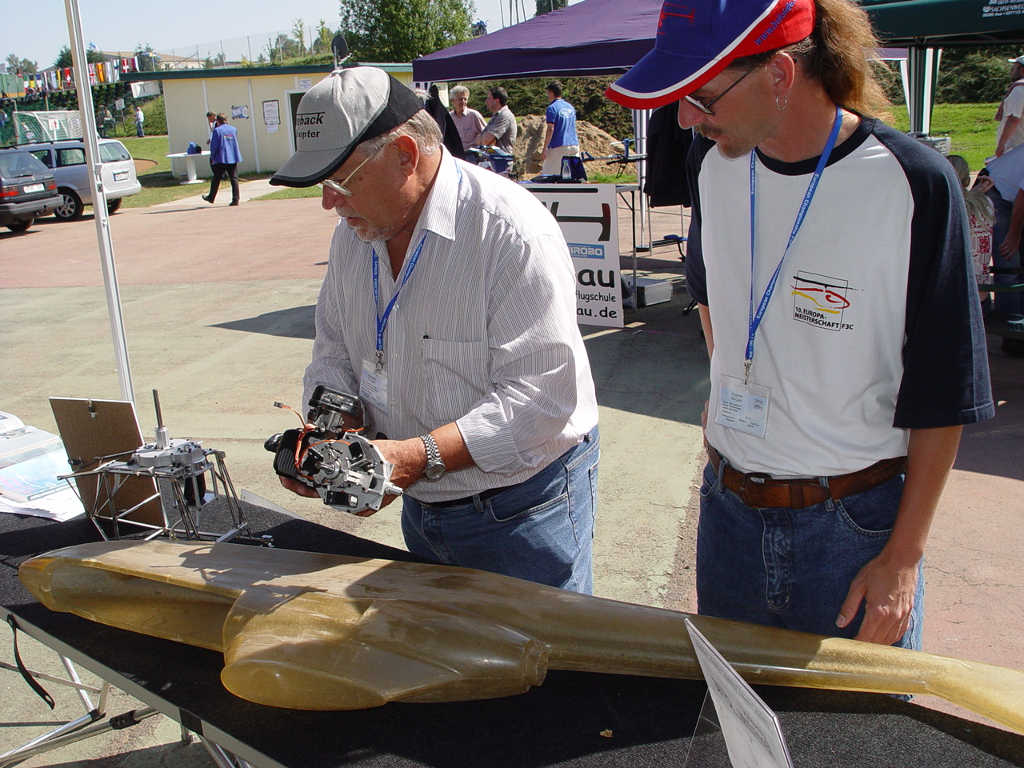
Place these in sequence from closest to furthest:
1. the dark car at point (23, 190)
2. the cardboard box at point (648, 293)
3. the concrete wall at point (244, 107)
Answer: the cardboard box at point (648, 293)
the dark car at point (23, 190)
the concrete wall at point (244, 107)

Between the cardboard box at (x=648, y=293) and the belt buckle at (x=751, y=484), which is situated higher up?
the belt buckle at (x=751, y=484)

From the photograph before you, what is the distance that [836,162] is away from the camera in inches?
51.6

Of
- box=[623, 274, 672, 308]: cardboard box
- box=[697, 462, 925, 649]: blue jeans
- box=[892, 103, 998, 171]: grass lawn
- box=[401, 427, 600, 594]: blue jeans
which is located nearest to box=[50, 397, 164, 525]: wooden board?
box=[401, 427, 600, 594]: blue jeans

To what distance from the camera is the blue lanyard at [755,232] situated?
4.30 feet

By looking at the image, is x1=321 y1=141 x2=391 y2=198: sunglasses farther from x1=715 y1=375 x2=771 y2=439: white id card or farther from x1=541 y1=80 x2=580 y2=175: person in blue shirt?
x1=541 y1=80 x2=580 y2=175: person in blue shirt

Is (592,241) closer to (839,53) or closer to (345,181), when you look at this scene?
(345,181)

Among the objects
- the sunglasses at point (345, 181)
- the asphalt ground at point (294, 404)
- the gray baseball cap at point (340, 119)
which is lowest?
the asphalt ground at point (294, 404)

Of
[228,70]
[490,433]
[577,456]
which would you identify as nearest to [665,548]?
[577,456]

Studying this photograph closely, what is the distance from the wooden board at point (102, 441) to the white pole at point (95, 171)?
1473 mm

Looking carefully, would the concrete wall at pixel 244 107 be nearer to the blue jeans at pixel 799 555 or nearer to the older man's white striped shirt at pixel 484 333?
the older man's white striped shirt at pixel 484 333

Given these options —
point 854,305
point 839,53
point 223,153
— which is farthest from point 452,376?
point 223,153

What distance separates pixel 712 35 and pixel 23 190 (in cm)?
1620

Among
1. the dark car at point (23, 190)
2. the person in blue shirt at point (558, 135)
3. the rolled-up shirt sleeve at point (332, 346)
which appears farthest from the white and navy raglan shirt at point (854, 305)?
the dark car at point (23, 190)

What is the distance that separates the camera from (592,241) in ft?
Result: 21.4
